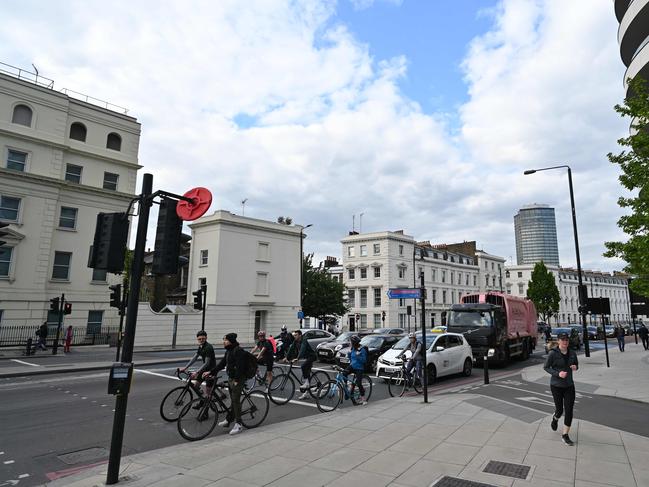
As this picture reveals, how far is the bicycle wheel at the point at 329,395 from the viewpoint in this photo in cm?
1003

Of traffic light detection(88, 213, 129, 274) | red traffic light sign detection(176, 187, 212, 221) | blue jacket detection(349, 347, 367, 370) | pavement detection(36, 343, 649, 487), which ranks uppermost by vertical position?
red traffic light sign detection(176, 187, 212, 221)

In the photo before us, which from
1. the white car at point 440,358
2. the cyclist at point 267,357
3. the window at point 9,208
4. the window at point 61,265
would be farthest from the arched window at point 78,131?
the white car at point 440,358

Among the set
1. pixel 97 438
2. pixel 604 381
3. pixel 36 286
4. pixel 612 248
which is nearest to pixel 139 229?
pixel 97 438

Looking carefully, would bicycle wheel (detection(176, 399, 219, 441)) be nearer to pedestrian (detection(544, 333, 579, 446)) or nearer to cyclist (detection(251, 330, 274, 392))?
cyclist (detection(251, 330, 274, 392))

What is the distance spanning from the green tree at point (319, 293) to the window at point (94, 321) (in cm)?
2146

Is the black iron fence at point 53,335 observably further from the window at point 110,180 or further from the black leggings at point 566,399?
the black leggings at point 566,399

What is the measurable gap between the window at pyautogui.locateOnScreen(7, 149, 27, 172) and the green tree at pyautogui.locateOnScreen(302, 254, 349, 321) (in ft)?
90.2

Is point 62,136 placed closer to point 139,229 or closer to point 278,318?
point 278,318

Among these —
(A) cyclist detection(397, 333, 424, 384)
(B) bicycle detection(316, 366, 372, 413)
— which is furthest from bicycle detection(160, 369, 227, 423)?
(A) cyclist detection(397, 333, 424, 384)

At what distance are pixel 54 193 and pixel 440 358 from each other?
27.4 m

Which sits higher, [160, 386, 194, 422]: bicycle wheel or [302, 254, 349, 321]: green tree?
[302, 254, 349, 321]: green tree

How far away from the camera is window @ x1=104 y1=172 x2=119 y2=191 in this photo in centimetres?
3114

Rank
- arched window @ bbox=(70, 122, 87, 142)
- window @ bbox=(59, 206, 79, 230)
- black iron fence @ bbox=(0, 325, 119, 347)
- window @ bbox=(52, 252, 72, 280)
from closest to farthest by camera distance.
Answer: black iron fence @ bbox=(0, 325, 119, 347)
window @ bbox=(52, 252, 72, 280)
window @ bbox=(59, 206, 79, 230)
arched window @ bbox=(70, 122, 87, 142)

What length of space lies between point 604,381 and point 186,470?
14658mm
